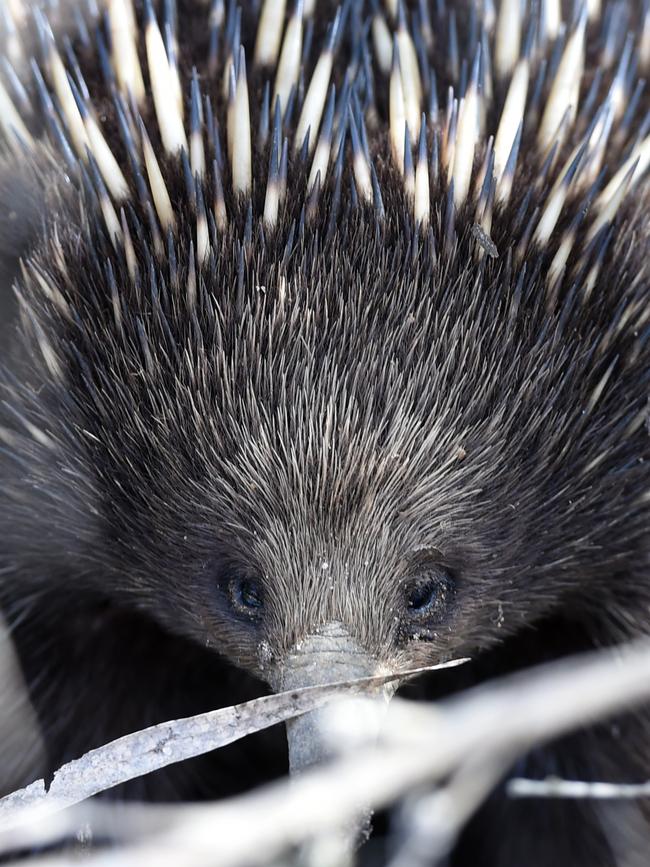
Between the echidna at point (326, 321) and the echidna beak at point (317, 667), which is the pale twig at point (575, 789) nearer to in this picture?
the echidna at point (326, 321)

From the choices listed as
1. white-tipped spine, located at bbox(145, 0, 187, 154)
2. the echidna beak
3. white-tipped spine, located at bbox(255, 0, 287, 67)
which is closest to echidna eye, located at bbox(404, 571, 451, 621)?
the echidna beak

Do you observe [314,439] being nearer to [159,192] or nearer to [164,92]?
[159,192]

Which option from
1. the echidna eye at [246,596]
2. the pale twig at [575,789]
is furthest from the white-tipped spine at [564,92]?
the pale twig at [575,789]

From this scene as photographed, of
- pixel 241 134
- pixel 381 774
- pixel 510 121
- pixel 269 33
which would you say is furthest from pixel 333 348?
pixel 381 774

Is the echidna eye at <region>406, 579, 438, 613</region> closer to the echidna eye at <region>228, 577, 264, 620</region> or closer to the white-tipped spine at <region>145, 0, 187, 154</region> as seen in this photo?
the echidna eye at <region>228, 577, 264, 620</region>

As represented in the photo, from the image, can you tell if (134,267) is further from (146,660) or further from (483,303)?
(146,660)

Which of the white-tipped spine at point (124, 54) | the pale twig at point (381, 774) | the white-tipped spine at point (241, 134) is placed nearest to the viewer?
the pale twig at point (381, 774)

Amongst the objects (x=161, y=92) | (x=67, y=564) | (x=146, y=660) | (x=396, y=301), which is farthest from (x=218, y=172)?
(x=146, y=660)
